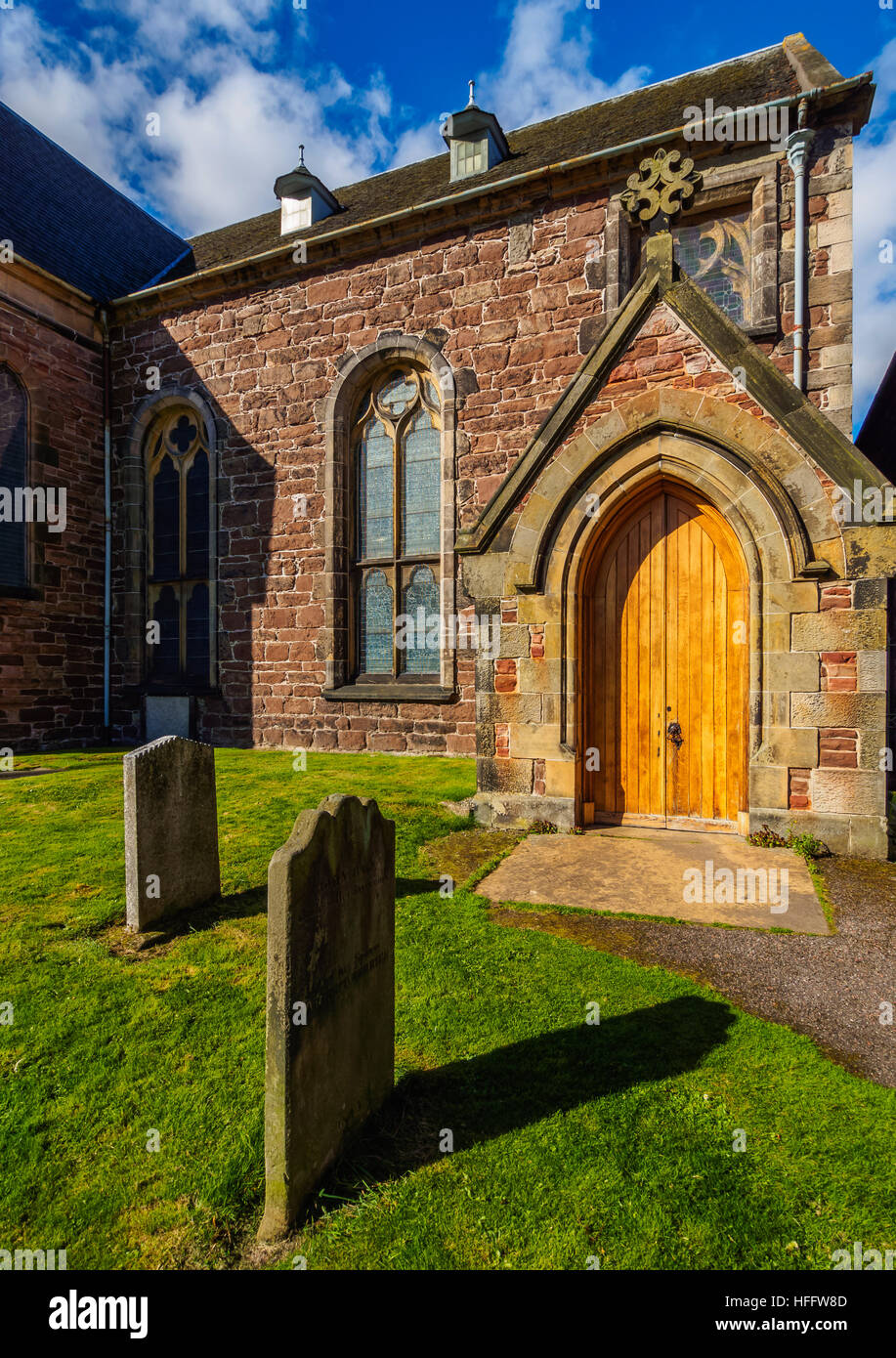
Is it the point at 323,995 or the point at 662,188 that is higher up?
the point at 662,188

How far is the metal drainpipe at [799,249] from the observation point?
8.82 m

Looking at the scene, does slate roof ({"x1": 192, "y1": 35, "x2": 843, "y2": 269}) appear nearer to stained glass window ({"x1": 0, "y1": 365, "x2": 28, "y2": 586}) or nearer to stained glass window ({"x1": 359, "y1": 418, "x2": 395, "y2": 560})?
stained glass window ({"x1": 359, "y1": 418, "x2": 395, "y2": 560})

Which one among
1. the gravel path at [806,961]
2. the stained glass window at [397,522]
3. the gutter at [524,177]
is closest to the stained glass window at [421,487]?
the stained glass window at [397,522]

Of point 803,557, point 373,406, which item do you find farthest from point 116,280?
point 803,557

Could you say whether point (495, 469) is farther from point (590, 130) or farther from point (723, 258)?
point (590, 130)

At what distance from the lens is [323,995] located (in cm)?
233

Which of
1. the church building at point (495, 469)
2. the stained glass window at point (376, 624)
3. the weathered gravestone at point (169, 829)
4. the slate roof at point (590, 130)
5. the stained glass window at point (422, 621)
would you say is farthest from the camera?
the stained glass window at point (376, 624)

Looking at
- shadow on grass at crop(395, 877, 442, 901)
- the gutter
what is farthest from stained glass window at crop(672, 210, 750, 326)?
shadow on grass at crop(395, 877, 442, 901)

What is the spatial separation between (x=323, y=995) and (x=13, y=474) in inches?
539

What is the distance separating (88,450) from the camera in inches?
536

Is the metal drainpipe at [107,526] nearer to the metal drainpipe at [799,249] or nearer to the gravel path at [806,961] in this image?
the gravel path at [806,961]

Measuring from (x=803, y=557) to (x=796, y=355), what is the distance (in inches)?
184

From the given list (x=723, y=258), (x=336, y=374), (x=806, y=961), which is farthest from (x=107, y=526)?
(x=806, y=961)

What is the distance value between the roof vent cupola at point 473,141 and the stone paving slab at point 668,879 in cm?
1231
